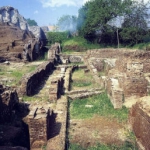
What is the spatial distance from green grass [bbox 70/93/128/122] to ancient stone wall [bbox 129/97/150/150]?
3.84ft

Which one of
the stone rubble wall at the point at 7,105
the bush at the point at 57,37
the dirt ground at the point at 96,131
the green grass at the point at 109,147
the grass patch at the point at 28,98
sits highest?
the bush at the point at 57,37

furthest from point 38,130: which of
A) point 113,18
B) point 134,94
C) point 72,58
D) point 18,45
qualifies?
point 113,18

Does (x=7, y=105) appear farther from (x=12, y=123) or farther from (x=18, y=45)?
(x=18, y=45)

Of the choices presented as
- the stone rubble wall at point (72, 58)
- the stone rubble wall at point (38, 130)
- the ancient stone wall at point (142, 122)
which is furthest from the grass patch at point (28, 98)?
the stone rubble wall at point (72, 58)

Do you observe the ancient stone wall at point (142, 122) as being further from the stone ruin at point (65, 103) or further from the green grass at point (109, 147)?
the green grass at point (109, 147)

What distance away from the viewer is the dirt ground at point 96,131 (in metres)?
6.60

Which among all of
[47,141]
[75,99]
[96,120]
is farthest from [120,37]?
[47,141]

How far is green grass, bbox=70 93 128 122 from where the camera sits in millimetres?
8405

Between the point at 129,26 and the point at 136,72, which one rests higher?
the point at 129,26

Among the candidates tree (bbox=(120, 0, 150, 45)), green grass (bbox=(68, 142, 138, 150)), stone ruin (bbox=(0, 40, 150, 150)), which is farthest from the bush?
green grass (bbox=(68, 142, 138, 150))

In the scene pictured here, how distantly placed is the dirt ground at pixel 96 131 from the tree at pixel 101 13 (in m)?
24.0

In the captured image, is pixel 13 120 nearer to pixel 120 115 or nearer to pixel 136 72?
pixel 120 115

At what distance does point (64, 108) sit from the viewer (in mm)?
8656

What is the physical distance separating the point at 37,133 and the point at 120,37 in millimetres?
28583
